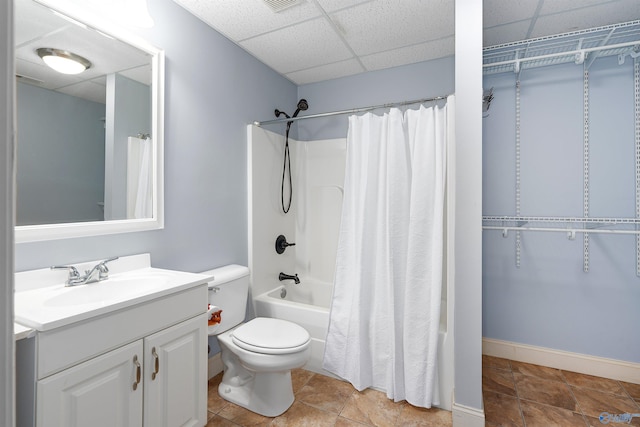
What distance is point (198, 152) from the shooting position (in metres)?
1.97

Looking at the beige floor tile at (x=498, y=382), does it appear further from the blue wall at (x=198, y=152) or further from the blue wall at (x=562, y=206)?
the blue wall at (x=198, y=152)

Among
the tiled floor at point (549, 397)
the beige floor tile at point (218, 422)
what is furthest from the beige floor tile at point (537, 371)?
the beige floor tile at point (218, 422)

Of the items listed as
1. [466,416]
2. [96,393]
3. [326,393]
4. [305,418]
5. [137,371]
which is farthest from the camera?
[326,393]

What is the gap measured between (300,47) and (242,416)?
2466 mm

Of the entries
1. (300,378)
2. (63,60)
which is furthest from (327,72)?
(300,378)

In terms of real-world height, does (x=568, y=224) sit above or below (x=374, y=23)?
below

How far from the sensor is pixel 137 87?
5.45ft

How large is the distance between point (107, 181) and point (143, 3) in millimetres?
864

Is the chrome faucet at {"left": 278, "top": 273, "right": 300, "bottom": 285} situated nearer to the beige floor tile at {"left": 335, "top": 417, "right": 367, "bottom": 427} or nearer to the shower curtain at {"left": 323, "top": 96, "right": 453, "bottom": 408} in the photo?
the shower curtain at {"left": 323, "top": 96, "right": 453, "bottom": 408}

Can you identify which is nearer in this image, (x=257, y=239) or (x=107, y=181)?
(x=107, y=181)

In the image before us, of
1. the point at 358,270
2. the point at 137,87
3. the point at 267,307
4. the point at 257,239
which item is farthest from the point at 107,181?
the point at 358,270

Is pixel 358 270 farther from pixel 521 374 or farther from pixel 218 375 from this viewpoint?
pixel 521 374

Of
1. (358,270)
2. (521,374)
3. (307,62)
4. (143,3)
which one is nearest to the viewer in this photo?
(143,3)

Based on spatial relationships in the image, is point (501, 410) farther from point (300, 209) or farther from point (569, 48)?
point (569, 48)
